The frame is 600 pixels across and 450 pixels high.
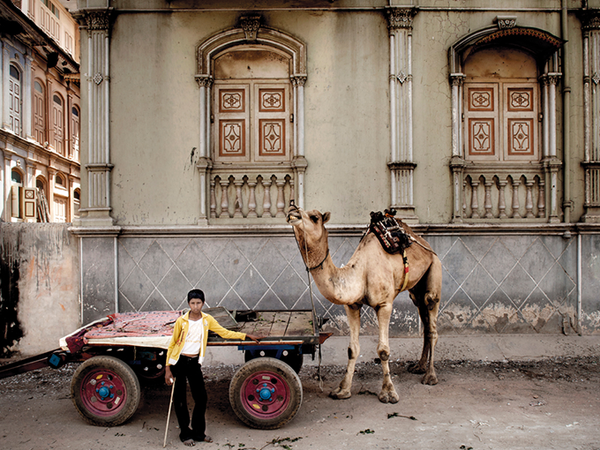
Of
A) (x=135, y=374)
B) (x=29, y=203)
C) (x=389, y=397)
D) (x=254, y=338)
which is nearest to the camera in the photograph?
(x=254, y=338)

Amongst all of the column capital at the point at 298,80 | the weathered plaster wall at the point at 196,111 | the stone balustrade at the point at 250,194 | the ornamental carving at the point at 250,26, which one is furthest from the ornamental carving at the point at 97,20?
the column capital at the point at 298,80

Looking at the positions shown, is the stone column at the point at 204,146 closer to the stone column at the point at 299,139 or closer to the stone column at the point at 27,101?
the stone column at the point at 299,139

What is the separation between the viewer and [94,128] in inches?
293

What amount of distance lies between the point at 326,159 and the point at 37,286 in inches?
224

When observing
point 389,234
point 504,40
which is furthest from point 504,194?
point 389,234

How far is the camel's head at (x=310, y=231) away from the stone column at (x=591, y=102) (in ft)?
19.4

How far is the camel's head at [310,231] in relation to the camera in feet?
14.4

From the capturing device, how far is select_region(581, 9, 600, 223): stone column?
768cm

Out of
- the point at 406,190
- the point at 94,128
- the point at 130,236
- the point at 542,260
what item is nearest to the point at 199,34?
the point at 94,128

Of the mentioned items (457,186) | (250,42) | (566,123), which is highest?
(250,42)

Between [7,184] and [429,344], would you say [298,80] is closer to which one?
[429,344]

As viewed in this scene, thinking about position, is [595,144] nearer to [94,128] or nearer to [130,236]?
[130,236]

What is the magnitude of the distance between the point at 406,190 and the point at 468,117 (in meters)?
2.06

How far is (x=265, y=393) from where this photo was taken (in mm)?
4289
